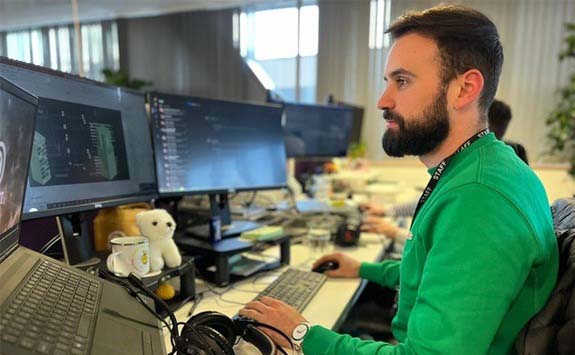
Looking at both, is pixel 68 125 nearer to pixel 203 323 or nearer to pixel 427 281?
pixel 203 323

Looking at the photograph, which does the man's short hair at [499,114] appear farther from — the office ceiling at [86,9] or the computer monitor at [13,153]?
the office ceiling at [86,9]

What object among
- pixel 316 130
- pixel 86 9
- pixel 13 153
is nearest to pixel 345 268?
pixel 13 153

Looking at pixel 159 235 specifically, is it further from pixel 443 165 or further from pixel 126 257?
pixel 443 165

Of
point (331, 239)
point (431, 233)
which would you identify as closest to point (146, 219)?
point (431, 233)

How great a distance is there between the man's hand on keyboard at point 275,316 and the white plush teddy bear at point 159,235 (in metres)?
0.24

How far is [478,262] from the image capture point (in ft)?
1.90

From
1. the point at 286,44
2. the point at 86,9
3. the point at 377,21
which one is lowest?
the point at 286,44

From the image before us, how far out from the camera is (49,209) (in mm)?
779

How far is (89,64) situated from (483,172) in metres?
6.75

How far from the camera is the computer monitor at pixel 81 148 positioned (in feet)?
2.51

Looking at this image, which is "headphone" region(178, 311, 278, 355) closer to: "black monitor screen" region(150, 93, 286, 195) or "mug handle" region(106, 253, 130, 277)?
"mug handle" region(106, 253, 130, 277)

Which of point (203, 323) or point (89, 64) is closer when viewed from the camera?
point (203, 323)

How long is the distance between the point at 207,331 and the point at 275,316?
0.19 m

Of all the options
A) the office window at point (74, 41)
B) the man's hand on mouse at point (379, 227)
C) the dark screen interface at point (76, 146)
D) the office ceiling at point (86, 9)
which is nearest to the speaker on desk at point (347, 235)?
the man's hand on mouse at point (379, 227)
